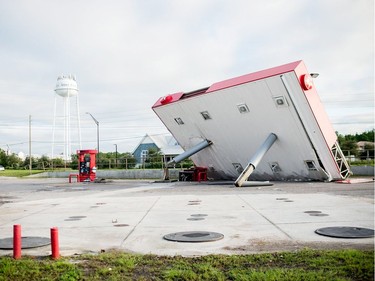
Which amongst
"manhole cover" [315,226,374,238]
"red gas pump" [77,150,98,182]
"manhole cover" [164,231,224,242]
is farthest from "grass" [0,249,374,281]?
"red gas pump" [77,150,98,182]

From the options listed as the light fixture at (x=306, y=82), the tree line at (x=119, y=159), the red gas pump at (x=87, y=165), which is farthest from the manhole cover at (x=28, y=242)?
the tree line at (x=119, y=159)

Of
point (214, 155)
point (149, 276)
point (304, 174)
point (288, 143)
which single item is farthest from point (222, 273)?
point (214, 155)

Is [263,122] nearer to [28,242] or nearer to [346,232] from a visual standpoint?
[346,232]

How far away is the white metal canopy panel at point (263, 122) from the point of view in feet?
72.1

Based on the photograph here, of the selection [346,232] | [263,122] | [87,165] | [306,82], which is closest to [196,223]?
[346,232]

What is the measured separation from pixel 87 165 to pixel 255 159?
1716 centimetres

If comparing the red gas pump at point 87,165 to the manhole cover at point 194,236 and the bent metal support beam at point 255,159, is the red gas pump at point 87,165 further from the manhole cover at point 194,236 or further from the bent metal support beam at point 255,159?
the manhole cover at point 194,236

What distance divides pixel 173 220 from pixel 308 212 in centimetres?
397

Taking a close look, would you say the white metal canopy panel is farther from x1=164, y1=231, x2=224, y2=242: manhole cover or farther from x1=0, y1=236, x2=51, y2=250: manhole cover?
x1=0, y1=236, x2=51, y2=250: manhole cover

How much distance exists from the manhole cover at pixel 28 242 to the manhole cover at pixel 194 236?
2.49m

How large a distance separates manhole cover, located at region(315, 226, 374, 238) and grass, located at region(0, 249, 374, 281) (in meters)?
1.47

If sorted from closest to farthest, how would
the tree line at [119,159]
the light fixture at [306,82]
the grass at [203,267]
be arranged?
the grass at [203,267] < the light fixture at [306,82] < the tree line at [119,159]

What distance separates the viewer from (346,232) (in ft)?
26.7

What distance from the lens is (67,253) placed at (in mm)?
7207
